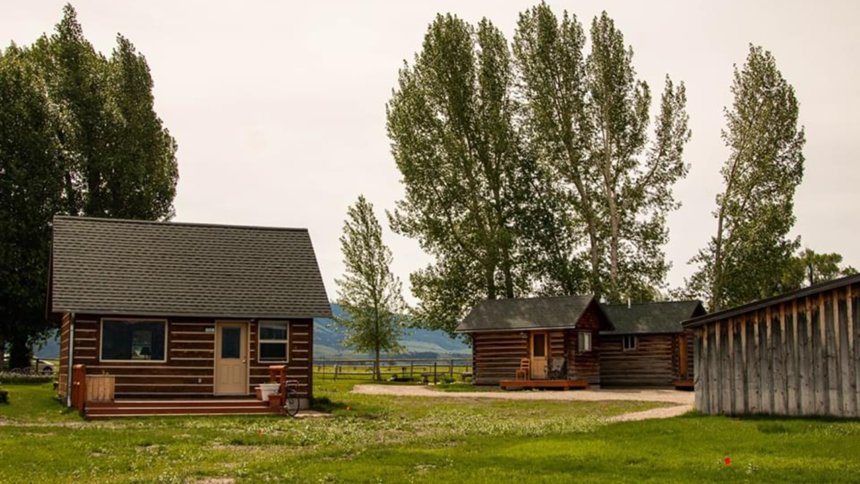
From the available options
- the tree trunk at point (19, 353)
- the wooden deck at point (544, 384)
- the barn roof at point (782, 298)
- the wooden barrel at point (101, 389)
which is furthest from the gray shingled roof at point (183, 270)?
the tree trunk at point (19, 353)

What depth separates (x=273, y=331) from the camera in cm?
3161

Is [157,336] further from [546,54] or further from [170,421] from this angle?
[546,54]

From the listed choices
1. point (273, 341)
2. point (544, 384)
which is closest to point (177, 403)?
point (273, 341)

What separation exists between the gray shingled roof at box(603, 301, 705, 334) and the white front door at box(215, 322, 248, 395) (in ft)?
77.9

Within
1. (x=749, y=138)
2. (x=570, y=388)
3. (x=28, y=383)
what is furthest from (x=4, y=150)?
(x=749, y=138)

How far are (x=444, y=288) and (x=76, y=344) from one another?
30.3m

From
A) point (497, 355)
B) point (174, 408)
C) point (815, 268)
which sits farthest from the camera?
point (815, 268)

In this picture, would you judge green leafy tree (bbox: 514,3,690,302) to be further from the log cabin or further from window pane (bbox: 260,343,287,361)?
window pane (bbox: 260,343,287,361)

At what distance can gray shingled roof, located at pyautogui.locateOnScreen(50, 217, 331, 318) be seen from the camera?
30297mm

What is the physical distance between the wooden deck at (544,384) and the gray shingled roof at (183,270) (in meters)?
14.8

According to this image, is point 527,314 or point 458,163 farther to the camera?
point 458,163

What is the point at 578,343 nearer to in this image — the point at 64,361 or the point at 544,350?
the point at 544,350

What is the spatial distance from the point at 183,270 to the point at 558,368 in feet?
65.7

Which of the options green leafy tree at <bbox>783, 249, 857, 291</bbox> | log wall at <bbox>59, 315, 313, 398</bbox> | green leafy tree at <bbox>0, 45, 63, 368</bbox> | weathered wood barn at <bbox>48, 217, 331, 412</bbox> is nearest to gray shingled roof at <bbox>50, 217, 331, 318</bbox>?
weathered wood barn at <bbox>48, 217, 331, 412</bbox>
